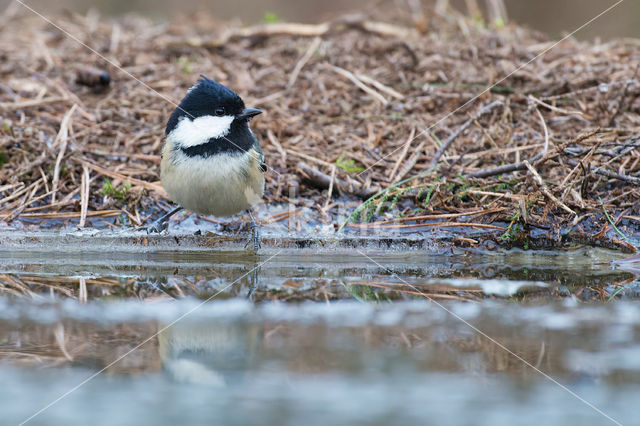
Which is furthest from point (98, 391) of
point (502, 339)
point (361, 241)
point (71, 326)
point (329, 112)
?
point (329, 112)

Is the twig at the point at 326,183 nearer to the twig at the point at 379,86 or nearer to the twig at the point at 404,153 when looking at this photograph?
the twig at the point at 404,153

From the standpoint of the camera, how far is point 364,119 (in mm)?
5004

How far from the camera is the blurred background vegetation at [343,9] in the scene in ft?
24.8

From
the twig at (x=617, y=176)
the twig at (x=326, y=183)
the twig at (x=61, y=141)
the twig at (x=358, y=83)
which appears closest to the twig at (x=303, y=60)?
the twig at (x=358, y=83)

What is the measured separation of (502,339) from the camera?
93.4 inches

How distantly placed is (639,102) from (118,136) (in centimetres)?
387

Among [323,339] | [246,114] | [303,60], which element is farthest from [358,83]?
[323,339]

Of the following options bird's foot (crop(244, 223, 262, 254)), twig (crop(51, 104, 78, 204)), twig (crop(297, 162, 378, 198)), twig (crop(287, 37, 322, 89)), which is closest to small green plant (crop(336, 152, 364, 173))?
twig (crop(297, 162, 378, 198))

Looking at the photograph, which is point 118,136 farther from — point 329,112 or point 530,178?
point 530,178

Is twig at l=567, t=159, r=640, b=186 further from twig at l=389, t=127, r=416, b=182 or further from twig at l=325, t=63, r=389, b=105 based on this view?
twig at l=325, t=63, r=389, b=105

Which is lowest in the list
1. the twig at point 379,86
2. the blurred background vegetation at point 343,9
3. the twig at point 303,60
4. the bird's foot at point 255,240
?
the bird's foot at point 255,240

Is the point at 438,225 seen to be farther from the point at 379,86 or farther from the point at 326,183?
the point at 379,86

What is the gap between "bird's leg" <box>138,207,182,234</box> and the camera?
152 inches

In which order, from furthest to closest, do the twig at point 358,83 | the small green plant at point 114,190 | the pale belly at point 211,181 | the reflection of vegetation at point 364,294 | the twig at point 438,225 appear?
the twig at point 358,83 < the small green plant at point 114,190 < the twig at point 438,225 < the pale belly at point 211,181 < the reflection of vegetation at point 364,294
